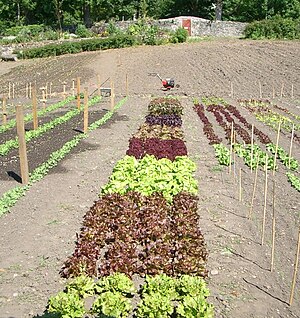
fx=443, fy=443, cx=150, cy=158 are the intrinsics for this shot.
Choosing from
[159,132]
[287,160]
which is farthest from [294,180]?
[159,132]

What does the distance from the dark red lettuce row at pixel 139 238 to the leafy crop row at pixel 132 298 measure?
288mm

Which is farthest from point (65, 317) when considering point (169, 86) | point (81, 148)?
point (169, 86)

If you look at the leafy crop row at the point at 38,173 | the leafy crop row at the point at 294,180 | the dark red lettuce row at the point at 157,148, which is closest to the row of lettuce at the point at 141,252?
the dark red lettuce row at the point at 157,148

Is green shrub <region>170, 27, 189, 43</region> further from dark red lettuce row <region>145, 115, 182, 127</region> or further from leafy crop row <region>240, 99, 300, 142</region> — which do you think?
dark red lettuce row <region>145, 115, 182, 127</region>

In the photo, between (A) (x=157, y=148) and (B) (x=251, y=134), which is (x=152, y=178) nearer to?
(A) (x=157, y=148)

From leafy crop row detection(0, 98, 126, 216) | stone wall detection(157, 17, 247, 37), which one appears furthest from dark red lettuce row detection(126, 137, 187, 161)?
stone wall detection(157, 17, 247, 37)

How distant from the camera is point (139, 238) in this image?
6984 mm

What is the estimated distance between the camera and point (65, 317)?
4938mm

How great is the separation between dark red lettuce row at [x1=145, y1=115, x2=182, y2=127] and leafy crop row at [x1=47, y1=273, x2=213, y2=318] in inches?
404

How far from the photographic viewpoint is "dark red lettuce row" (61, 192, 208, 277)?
19.9ft

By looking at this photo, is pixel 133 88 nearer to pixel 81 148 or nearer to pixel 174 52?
pixel 174 52

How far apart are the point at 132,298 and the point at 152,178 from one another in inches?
145

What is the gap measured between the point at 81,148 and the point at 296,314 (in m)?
8.37

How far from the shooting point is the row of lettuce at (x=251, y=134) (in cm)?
1098
